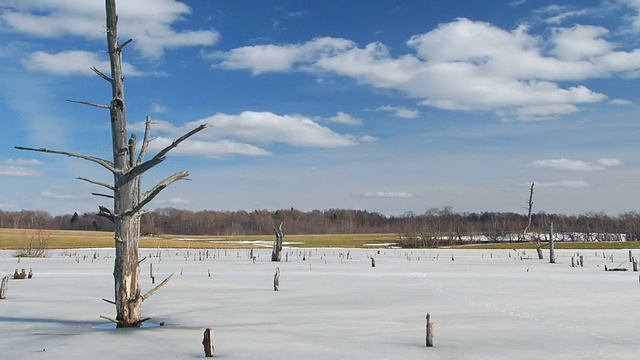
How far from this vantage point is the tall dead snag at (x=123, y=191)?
14.8 meters

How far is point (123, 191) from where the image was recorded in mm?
15094

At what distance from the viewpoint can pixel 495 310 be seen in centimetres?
1794

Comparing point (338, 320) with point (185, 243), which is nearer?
point (338, 320)

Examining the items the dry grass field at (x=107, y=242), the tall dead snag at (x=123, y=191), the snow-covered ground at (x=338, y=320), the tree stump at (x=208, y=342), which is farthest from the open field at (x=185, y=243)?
the tree stump at (x=208, y=342)

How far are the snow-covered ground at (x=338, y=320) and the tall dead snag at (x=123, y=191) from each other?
0.83 metres

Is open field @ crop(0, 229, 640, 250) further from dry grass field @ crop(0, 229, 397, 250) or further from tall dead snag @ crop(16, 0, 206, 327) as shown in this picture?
tall dead snag @ crop(16, 0, 206, 327)

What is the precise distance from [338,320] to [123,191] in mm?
6768

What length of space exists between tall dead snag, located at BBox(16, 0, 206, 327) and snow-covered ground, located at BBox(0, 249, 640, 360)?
83 centimetres

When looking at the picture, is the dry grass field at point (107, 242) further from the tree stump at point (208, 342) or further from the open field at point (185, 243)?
the tree stump at point (208, 342)

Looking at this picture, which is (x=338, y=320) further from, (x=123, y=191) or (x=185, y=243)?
(x=185, y=243)

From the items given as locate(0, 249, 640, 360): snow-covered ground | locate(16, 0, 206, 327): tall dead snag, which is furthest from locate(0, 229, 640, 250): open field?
locate(16, 0, 206, 327): tall dead snag

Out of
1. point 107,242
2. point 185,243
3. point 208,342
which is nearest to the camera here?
point 208,342

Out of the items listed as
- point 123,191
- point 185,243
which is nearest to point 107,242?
point 185,243

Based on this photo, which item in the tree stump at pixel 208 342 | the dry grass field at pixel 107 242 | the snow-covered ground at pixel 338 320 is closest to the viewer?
the tree stump at pixel 208 342
